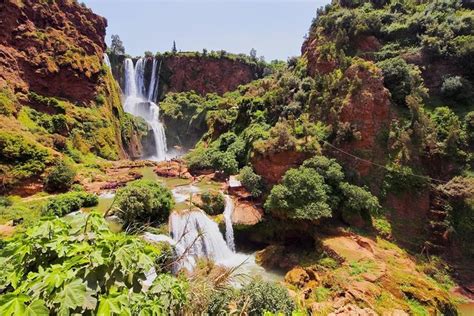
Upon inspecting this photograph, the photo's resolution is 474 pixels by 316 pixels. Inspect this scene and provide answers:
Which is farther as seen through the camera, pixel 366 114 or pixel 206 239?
pixel 366 114

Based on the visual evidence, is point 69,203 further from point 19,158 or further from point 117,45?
point 117,45

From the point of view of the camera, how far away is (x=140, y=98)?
170 feet

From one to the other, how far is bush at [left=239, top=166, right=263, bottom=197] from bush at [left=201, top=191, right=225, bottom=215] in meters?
1.91

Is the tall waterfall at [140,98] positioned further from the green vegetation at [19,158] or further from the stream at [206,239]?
the stream at [206,239]

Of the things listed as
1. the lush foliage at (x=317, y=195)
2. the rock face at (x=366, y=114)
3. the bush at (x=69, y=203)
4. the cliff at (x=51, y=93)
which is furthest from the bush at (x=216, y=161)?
A: the cliff at (x=51, y=93)

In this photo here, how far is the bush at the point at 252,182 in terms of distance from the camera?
60.8 ft

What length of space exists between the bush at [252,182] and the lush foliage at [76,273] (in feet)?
49.3

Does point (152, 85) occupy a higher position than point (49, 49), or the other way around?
point (49, 49)

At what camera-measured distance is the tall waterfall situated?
47.9 meters

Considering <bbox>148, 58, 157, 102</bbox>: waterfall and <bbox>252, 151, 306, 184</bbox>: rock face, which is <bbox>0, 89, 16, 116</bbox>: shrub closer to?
<bbox>252, 151, 306, 184</bbox>: rock face

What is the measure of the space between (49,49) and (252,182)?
77.1 ft

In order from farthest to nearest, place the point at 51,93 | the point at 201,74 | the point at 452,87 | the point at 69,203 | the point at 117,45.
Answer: the point at 117,45 < the point at 201,74 < the point at 51,93 < the point at 452,87 < the point at 69,203

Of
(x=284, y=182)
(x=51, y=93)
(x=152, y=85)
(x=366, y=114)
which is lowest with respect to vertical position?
(x=284, y=182)

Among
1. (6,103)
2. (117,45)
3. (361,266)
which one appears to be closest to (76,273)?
(361,266)
